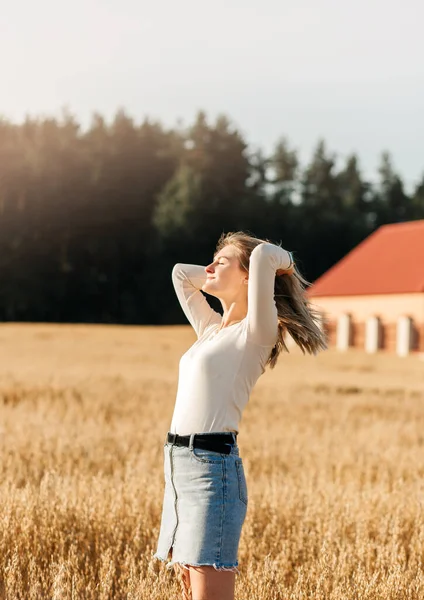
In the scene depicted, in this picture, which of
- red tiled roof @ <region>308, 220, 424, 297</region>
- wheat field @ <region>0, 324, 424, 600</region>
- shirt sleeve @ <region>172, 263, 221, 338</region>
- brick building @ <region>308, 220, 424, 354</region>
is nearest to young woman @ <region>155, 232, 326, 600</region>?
shirt sleeve @ <region>172, 263, 221, 338</region>

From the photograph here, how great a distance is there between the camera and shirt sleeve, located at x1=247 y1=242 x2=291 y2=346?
4.00 m

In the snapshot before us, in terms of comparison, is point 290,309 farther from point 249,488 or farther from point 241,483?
point 249,488

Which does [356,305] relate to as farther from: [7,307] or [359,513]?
[359,513]

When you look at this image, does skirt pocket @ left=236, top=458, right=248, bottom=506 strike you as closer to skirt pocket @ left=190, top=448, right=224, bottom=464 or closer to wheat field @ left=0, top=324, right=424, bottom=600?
skirt pocket @ left=190, top=448, right=224, bottom=464

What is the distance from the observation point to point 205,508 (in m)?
3.81

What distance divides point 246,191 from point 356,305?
32102 mm

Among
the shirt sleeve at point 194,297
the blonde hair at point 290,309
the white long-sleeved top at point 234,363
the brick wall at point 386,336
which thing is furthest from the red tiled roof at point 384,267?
the white long-sleeved top at point 234,363

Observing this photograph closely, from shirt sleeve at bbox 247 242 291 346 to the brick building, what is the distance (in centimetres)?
3377

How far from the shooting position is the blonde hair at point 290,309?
14.1 ft

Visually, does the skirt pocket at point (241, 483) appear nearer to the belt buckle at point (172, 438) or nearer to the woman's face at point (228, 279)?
the belt buckle at point (172, 438)

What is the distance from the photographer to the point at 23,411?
47.5 feet

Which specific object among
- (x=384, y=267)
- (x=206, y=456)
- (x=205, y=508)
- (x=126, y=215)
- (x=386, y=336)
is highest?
(x=126, y=215)

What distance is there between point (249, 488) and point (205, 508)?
15.1 ft

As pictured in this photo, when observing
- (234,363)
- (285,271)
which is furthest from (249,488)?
(234,363)
